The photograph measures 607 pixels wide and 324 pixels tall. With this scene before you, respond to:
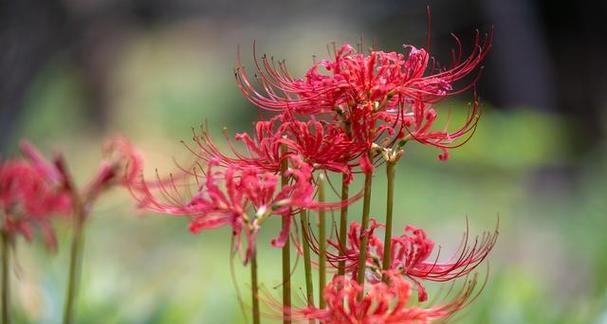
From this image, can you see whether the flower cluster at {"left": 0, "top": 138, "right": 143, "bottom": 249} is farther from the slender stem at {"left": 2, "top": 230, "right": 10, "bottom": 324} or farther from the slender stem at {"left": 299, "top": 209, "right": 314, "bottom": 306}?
the slender stem at {"left": 299, "top": 209, "right": 314, "bottom": 306}

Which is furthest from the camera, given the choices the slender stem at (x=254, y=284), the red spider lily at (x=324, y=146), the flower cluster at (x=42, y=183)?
Answer: the flower cluster at (x=42, y=183)

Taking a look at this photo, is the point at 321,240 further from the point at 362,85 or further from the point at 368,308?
the point at 362,85

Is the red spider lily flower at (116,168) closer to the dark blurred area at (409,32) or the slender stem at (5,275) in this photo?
the slender stem at (5,275)

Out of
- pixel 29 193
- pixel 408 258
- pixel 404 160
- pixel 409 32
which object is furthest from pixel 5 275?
pixel 404 160

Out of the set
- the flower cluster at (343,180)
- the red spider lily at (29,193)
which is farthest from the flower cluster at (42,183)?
the flower cluster at (343,180)

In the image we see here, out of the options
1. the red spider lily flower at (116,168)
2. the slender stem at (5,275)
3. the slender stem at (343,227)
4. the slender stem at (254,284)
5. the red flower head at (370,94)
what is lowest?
the slender stem at (5,275)

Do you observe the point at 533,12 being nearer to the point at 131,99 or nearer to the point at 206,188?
the point at 206,188

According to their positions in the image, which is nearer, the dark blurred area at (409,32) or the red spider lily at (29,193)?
the red spider lily at (29,193)
